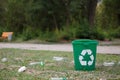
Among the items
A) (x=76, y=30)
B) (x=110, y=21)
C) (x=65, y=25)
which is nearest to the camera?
(x=76, y=30)

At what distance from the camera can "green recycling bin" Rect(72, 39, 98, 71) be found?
29.4 feet

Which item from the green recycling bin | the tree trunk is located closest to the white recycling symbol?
the green recycling bin

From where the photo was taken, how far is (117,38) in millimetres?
26781

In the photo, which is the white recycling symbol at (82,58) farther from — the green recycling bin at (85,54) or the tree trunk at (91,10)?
the tree trunk at (91,10)

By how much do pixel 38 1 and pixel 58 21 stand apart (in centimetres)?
279

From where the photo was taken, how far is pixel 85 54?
895 centimetres

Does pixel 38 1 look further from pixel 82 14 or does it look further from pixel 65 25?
pixel 82 14

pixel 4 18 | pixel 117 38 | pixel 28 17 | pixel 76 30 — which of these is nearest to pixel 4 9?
pixel 4 18

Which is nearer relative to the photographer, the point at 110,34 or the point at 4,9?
the point at 110,34

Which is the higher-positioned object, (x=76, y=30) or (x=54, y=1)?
(x=54, y=1)

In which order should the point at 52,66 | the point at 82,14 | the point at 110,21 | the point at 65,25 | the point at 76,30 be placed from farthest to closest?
the point at 110,21 < the point at 82,14 < the point at 65,25 < the point at 76,30 < the point at 52,66

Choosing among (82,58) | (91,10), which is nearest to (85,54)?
(82,58)

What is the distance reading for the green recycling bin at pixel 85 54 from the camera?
29.4 ft

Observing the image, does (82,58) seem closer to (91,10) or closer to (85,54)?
(85,54)
